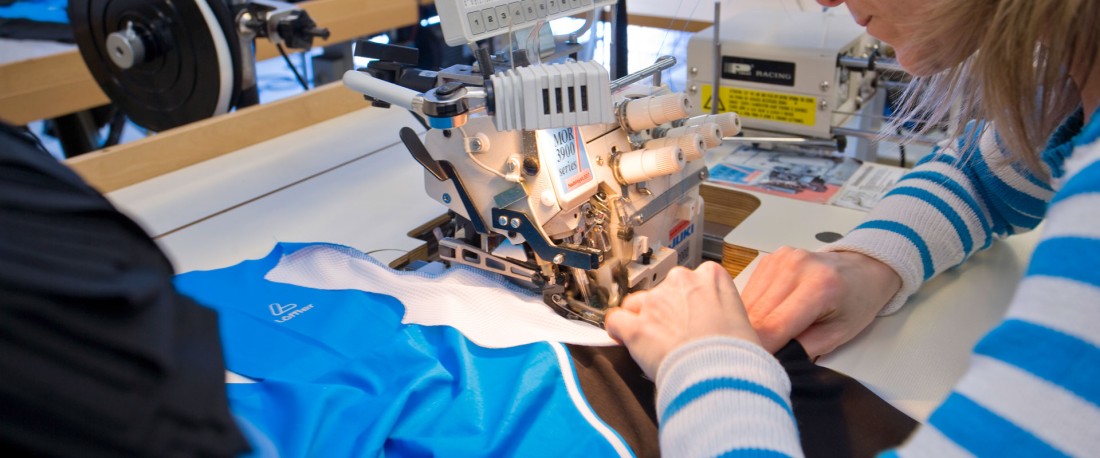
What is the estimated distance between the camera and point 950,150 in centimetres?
103

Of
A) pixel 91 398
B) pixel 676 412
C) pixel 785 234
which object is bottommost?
pixel 785 234

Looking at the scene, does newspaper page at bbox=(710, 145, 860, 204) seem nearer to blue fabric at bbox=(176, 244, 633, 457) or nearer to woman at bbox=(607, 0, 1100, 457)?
woman at bbox=(607, 0, 1100, 457)

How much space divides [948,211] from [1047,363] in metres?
0.56

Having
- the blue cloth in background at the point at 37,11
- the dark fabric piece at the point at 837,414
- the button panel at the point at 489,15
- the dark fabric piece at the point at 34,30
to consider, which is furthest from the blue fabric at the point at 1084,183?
the blue cloth in background at the point at 37,11

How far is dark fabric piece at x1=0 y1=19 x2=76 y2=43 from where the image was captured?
2566mm

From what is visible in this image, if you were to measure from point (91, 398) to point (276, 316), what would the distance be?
69 centimetres

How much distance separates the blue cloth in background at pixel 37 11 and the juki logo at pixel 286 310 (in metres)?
2.12

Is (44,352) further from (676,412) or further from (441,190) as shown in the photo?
(441,190)

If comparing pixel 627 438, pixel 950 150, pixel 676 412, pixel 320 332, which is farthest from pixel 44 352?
pixel 950 150

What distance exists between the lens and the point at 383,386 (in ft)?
2.83

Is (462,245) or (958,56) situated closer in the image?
(958,56)

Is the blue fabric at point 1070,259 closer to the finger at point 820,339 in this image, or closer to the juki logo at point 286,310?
the finger at point 820,339

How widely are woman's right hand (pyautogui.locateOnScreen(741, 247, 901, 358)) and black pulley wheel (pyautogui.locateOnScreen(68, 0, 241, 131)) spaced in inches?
47.0

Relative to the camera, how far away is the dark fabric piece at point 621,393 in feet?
2.57
